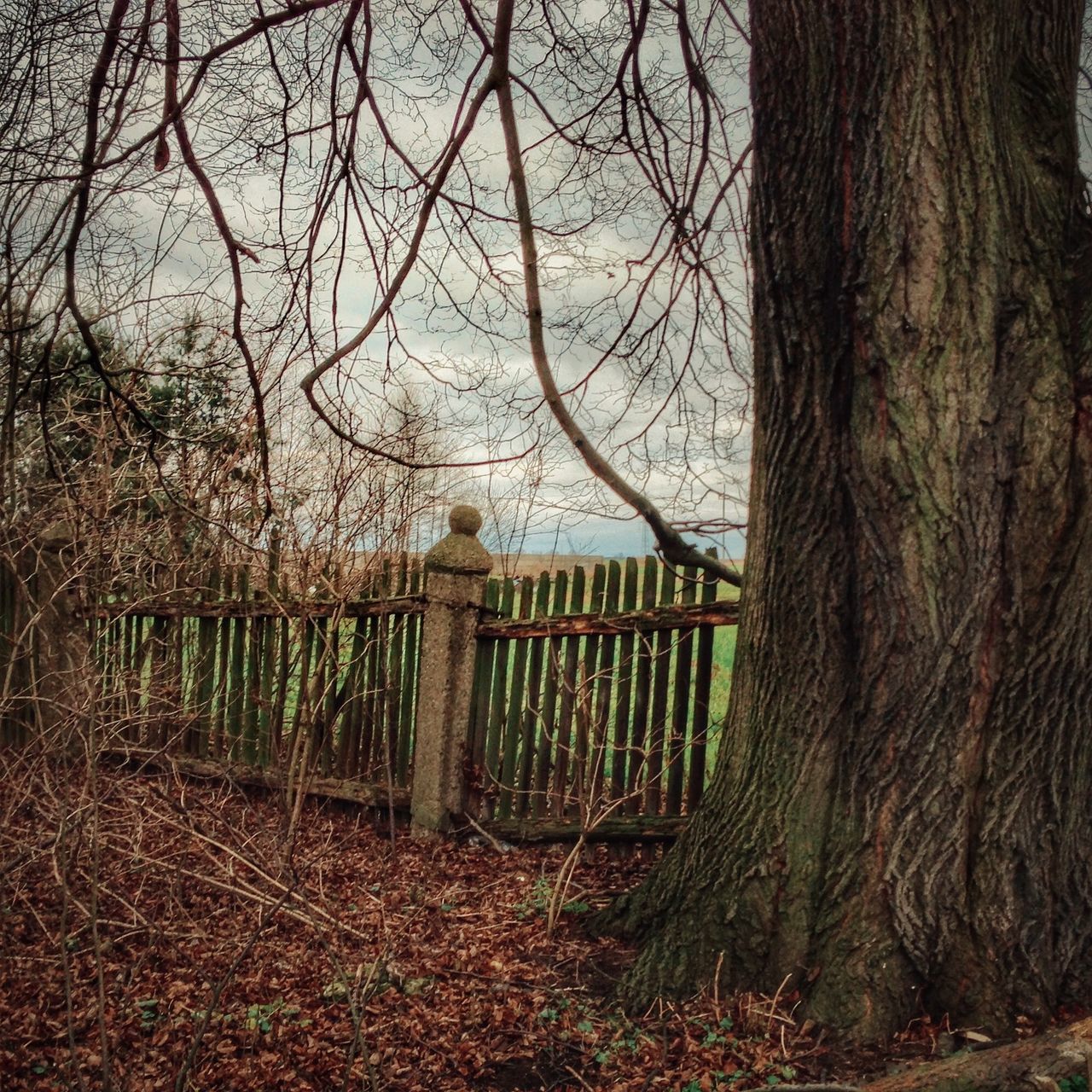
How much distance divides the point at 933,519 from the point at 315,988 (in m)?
2.89

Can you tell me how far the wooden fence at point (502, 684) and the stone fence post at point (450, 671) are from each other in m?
0.09

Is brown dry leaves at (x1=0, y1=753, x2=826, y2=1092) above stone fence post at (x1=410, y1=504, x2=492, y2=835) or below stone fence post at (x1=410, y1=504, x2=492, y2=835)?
below

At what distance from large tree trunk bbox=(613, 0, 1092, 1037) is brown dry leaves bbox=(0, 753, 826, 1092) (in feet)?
1.93

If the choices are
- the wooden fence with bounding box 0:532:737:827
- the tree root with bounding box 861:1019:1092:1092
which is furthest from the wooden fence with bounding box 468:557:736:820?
the tree root with bounding box 861:1019:1092:1092

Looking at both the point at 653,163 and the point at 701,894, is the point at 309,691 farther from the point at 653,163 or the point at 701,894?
the point at 653,163

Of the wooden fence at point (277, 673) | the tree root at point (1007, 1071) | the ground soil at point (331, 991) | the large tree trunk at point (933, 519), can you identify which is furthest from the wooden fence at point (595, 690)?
the tree root at point (1007, 1071)

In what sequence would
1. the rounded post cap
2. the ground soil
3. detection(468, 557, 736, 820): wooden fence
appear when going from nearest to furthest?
the ground soil < detection(468, 557, 736, 820): wooden fence < the rounded post cap

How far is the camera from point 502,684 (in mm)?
6277

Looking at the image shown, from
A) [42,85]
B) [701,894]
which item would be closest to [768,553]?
[701,894]

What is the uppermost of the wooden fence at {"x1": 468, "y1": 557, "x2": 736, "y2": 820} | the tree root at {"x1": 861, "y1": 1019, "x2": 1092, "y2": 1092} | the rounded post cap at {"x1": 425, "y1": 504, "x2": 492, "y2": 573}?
the rounded post cap at {"x1": 425, "y1": 504, "x2": 492, "y2": 573}

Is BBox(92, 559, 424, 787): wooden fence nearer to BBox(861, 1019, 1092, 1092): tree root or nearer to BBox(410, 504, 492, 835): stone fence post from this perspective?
BBox(410, 504, 492, 835): stone fence post

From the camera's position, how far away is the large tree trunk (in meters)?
3.53

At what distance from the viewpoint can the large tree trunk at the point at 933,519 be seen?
11.6 feet

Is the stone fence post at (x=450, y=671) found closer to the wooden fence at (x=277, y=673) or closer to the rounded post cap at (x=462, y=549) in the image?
the rounded post cap at (x=462, y=549)
